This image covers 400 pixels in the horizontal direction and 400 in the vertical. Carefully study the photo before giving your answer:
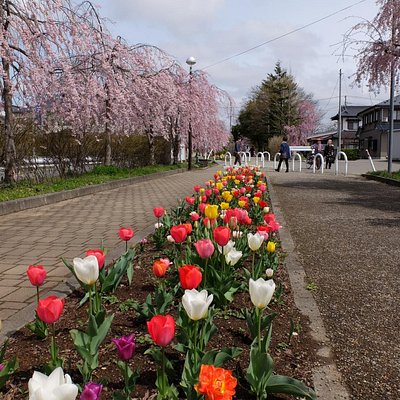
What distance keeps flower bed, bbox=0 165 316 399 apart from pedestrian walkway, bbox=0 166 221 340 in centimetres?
50

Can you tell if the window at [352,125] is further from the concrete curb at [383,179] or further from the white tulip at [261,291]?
the white tulip at [261,291]

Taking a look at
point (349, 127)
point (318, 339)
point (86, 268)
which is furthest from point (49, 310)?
point (349, 127)

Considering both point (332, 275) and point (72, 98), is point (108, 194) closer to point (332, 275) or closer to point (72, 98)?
point (72, 98)

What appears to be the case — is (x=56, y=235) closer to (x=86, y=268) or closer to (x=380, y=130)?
(x=86, y=268)

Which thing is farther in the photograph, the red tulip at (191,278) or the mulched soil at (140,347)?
the mulched soil at (140,347)

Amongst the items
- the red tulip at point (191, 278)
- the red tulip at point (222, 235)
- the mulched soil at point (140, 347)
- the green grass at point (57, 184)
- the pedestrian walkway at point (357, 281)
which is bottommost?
the pedestrian walkway at point (357, 281)

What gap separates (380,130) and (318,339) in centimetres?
5316

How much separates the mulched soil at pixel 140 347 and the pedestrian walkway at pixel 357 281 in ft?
0.75

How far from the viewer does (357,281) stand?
3840mm

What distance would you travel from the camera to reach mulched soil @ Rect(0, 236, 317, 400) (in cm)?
204

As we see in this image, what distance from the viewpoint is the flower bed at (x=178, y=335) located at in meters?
1.66

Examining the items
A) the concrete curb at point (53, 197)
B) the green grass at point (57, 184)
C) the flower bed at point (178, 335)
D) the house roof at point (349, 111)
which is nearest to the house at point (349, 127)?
the house roof at point (349, 111)

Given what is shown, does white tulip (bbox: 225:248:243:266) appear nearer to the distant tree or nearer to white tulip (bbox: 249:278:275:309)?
white tulip (bbox: 249:278:275:309)

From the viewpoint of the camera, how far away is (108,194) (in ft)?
36.8
